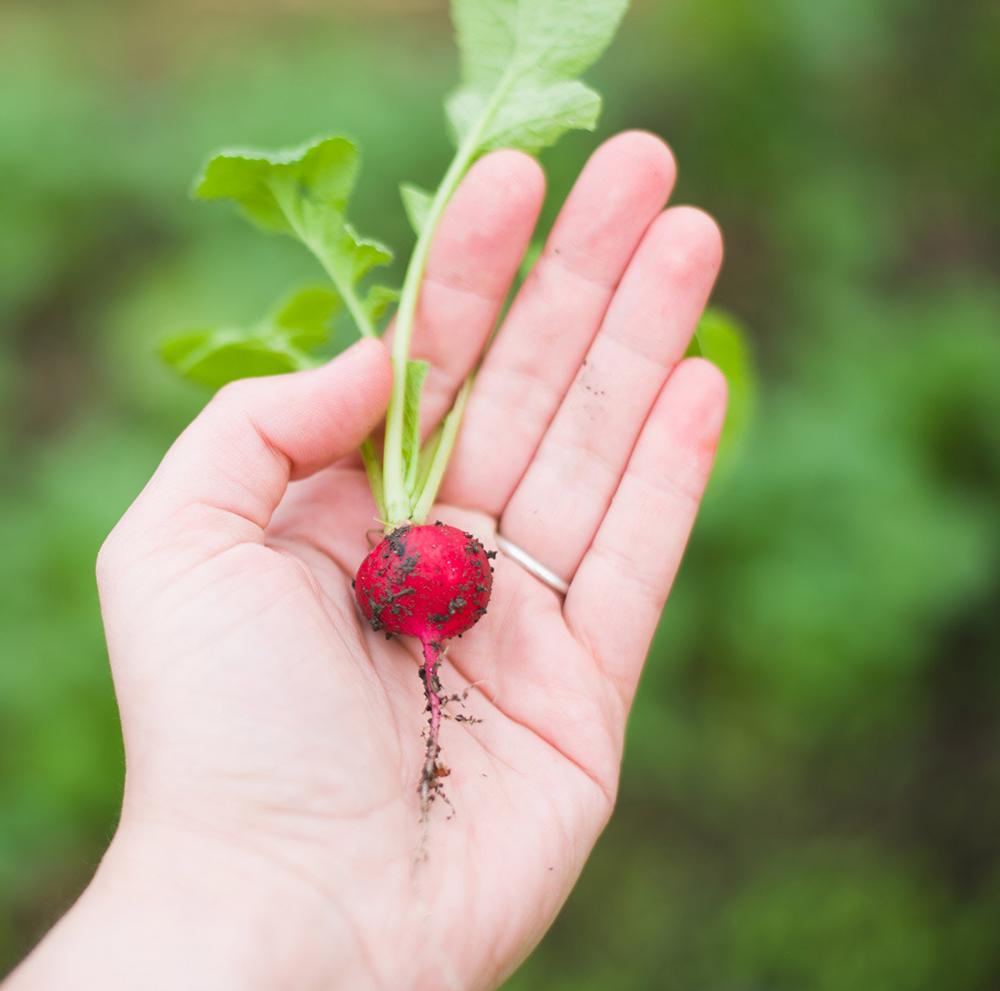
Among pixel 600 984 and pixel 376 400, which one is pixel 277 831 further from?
pixel 600 984

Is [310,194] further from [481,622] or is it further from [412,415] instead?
[481,622]

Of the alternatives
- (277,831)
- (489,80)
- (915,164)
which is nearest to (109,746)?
(277,831)

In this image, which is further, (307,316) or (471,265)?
(307,316)

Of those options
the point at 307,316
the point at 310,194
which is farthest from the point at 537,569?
the point at 310,194

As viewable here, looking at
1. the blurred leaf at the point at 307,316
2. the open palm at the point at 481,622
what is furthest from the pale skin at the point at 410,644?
the blurred leaf at the point at 307,316

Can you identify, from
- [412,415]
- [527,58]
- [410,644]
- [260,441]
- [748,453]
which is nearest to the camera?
[260,441]

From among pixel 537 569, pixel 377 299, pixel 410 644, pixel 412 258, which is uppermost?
pixel 412 258

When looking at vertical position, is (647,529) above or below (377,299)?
below
